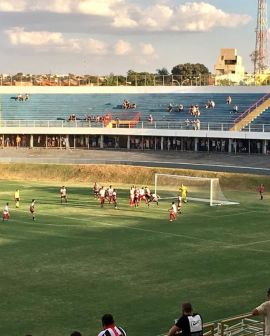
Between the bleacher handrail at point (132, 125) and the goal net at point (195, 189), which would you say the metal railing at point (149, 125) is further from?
the goal net at point (195, 189)

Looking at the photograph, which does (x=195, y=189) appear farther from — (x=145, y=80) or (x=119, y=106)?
(x=145, y=80)

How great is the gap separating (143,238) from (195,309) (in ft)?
40.4

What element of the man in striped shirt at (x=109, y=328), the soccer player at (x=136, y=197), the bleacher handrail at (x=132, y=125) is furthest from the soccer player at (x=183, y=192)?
the man in striped shirt at (x=109, y=328)

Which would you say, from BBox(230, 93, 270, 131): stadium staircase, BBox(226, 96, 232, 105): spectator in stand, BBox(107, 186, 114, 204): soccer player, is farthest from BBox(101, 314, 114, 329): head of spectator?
BBox(226, 96, 232, 105): spectator in stand

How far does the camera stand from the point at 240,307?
21.8 metres

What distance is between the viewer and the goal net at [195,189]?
47.4 meters

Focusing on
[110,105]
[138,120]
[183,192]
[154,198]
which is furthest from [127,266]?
[110,105]

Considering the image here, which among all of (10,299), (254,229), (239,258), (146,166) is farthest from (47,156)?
(10,299)

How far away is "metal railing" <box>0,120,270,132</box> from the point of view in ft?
235

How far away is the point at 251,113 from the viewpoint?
75.1 m

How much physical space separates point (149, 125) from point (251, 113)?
1129cm

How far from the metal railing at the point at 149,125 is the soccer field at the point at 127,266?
91.4 feet

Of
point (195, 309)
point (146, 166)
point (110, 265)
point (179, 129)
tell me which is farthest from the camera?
point (179, 129)

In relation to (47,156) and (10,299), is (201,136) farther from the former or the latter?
(10,299)
